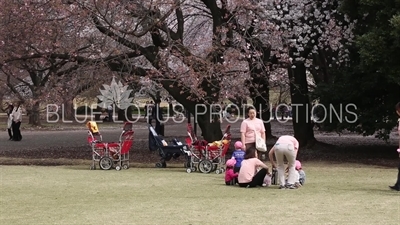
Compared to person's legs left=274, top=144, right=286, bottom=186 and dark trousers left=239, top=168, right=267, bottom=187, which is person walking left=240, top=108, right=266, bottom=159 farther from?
person's legs left=274, top=144, right=286, bottom=186

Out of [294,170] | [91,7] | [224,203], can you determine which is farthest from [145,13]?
[224,203]

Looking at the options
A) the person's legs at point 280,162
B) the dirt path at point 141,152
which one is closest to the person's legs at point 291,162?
the person's legs at point 280,162

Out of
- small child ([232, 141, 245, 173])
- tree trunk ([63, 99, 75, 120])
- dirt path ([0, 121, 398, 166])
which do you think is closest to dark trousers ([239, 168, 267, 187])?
small child ([232, 141, 245, 173])

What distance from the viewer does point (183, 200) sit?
Answer: 11.0 metres

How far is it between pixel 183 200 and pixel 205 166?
18.6 ft

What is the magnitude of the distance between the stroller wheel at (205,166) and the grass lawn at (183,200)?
466mm

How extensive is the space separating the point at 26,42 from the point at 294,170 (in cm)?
1049

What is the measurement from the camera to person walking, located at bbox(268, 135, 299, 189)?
1229 cm

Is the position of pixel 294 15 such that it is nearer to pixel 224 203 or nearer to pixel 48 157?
pixel 48 157

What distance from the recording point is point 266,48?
21.8 m

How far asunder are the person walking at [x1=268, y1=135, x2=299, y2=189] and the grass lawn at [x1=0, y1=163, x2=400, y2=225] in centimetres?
30

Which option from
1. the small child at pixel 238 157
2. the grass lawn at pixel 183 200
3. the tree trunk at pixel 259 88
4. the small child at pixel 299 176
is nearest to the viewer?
the grass lawn at pixel 183 200

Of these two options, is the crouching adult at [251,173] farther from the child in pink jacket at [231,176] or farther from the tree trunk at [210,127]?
the tree trunk at [210,127]

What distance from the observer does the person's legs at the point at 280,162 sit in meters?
12.3
